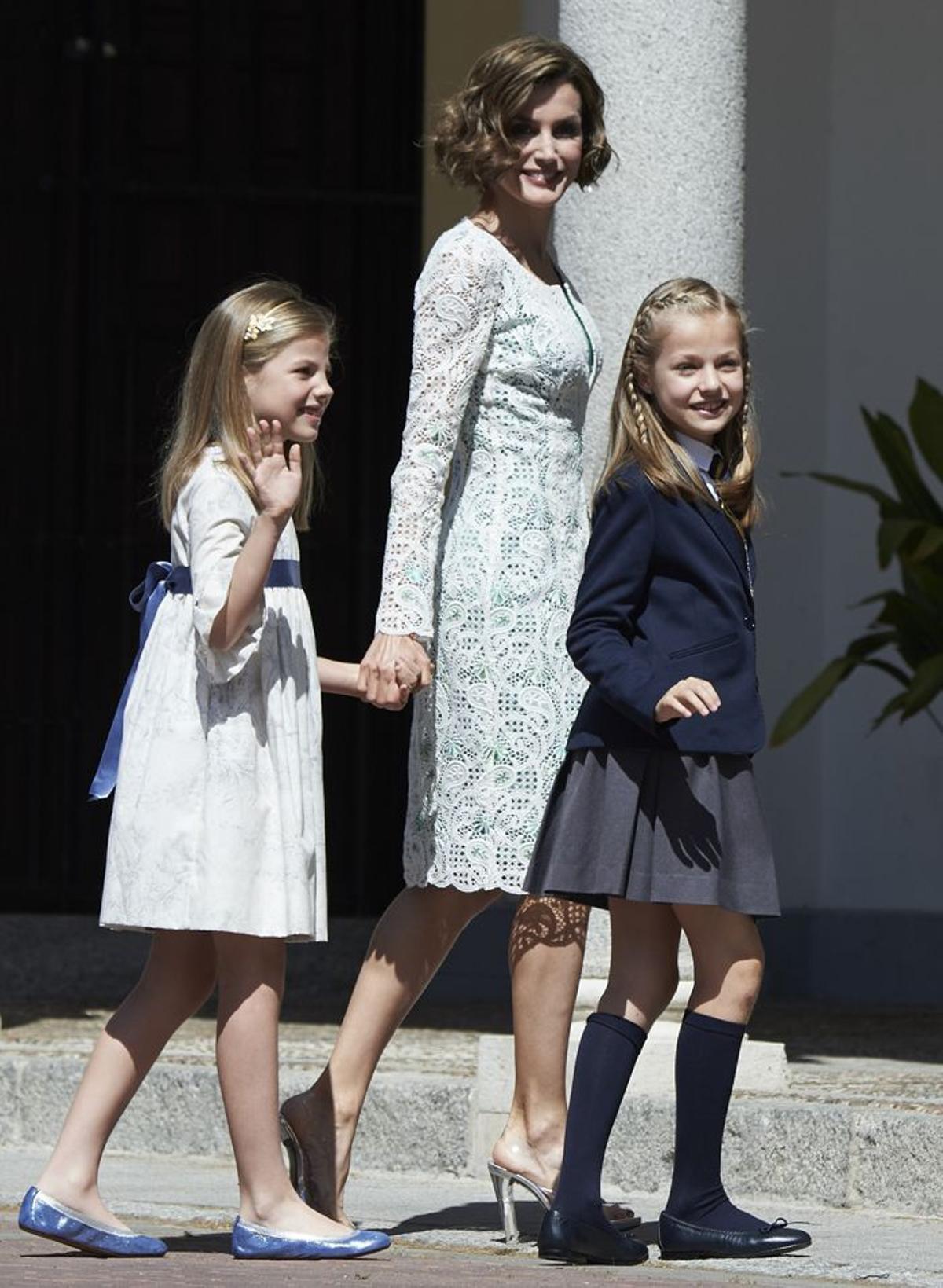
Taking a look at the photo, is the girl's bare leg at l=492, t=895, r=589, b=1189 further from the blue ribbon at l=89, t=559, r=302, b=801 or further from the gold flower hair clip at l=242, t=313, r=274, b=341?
the gold flower hair clip at l=242, t=313, r=274, b=341

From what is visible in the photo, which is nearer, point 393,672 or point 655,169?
point 393,672

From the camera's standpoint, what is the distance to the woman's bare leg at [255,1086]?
A: 3996mm

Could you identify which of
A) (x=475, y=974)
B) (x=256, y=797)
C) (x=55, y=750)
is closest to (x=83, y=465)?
(x=55, y=750)

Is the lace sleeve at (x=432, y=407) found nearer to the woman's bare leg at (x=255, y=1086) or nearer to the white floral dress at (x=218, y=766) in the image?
the white floral dress at (x=218, y=766)

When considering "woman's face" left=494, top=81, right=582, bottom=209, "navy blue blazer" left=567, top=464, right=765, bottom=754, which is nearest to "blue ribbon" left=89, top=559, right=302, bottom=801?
"navy blue blazer" left=567, top=464, right=765, bottom=754

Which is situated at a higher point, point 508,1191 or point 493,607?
point 493,607

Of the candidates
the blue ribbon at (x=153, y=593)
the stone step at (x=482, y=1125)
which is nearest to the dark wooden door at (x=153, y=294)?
the stone step at (x=482, y=1125)

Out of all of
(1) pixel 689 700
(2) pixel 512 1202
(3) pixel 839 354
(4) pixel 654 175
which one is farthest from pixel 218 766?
(3) pixel 839 354

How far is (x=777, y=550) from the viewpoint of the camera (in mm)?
7234

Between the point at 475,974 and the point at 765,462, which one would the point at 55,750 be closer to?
the point at 475,974

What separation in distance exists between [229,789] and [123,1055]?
0.41 metres

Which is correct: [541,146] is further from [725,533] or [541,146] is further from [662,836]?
[662,836]

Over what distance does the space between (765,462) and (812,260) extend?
0.54 m

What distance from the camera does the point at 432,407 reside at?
13.6 ft
